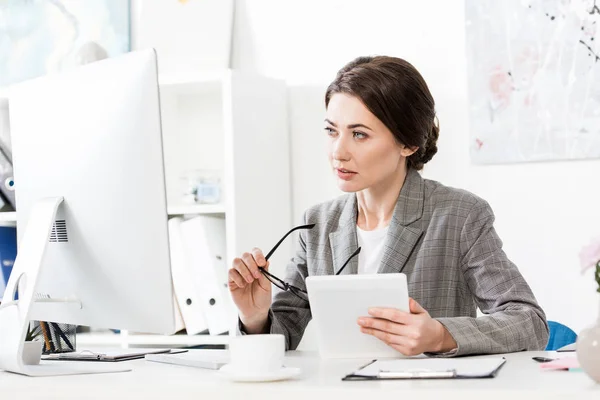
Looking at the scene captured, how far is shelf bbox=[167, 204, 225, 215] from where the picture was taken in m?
2.88

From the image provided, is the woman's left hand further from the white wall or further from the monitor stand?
the white wall

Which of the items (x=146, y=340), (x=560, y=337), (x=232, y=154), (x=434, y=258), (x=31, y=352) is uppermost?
(x=232, y=154)

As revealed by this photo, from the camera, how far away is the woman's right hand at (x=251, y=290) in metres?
1.71

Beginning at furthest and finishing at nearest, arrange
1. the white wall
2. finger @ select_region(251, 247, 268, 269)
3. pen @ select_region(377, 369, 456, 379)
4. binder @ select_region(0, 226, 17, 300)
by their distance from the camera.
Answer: binder @ select_region(0, 226, 17, 300) < the white wall < finger @ select_region(251, 247, 268, 269) < pen @ select_region(377, 369, 456, 379)

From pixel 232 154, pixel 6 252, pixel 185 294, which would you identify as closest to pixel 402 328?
pixel 232 154

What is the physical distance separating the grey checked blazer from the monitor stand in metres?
0.56

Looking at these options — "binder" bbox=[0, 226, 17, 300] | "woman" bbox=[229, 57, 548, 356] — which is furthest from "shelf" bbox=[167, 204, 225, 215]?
"woman" bbox=[229, 57, 548, 356]

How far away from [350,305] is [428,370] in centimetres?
31

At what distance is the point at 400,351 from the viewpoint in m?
1.42

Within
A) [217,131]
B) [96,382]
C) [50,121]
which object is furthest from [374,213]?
[217,131]

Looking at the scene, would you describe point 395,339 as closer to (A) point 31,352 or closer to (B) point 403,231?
(B) point 403,231

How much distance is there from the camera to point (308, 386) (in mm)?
1103

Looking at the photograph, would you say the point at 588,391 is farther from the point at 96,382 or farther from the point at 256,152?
the point at 256,152

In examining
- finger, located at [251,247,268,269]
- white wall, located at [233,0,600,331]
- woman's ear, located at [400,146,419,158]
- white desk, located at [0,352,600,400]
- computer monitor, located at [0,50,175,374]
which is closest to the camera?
white desk, located at [0,352,600,400]
